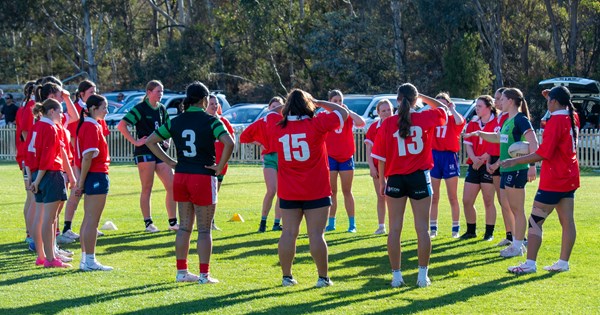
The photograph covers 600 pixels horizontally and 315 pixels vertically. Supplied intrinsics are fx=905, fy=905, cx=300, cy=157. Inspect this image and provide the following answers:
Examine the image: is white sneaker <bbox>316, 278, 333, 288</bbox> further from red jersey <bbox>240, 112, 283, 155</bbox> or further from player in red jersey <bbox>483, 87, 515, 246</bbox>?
player in red jersey <bbox>483, 87, 515, 246</bbox>

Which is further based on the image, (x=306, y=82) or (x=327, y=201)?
(x=306, y=82)

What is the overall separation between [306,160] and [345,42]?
34.5 meters

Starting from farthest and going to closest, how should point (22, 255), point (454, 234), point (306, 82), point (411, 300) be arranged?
point (306, 82) → point (454, 234) → point (22, 255) → point (411, 300)

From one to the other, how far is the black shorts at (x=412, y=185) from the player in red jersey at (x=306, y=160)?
0.64 metres

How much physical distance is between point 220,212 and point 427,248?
7.23 m

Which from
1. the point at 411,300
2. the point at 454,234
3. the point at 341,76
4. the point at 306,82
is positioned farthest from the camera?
the point at 306,82

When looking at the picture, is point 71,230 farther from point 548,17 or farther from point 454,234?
point 548,17

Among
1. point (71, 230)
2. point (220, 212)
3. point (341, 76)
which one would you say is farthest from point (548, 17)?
point (71, 230)

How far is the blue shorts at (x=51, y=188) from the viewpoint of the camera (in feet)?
31.7

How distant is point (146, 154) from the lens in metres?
12.5

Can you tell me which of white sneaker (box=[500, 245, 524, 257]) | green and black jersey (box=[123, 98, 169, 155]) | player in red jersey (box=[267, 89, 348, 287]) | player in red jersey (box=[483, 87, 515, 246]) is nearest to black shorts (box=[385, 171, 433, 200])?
player in red jersey (box=[267, 89, 348, 287])

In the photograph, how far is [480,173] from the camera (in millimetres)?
11625

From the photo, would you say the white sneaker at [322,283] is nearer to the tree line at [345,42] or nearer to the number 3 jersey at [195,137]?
the number 3 jersey at [195,137]

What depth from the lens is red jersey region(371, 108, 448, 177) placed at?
8.46 metres
